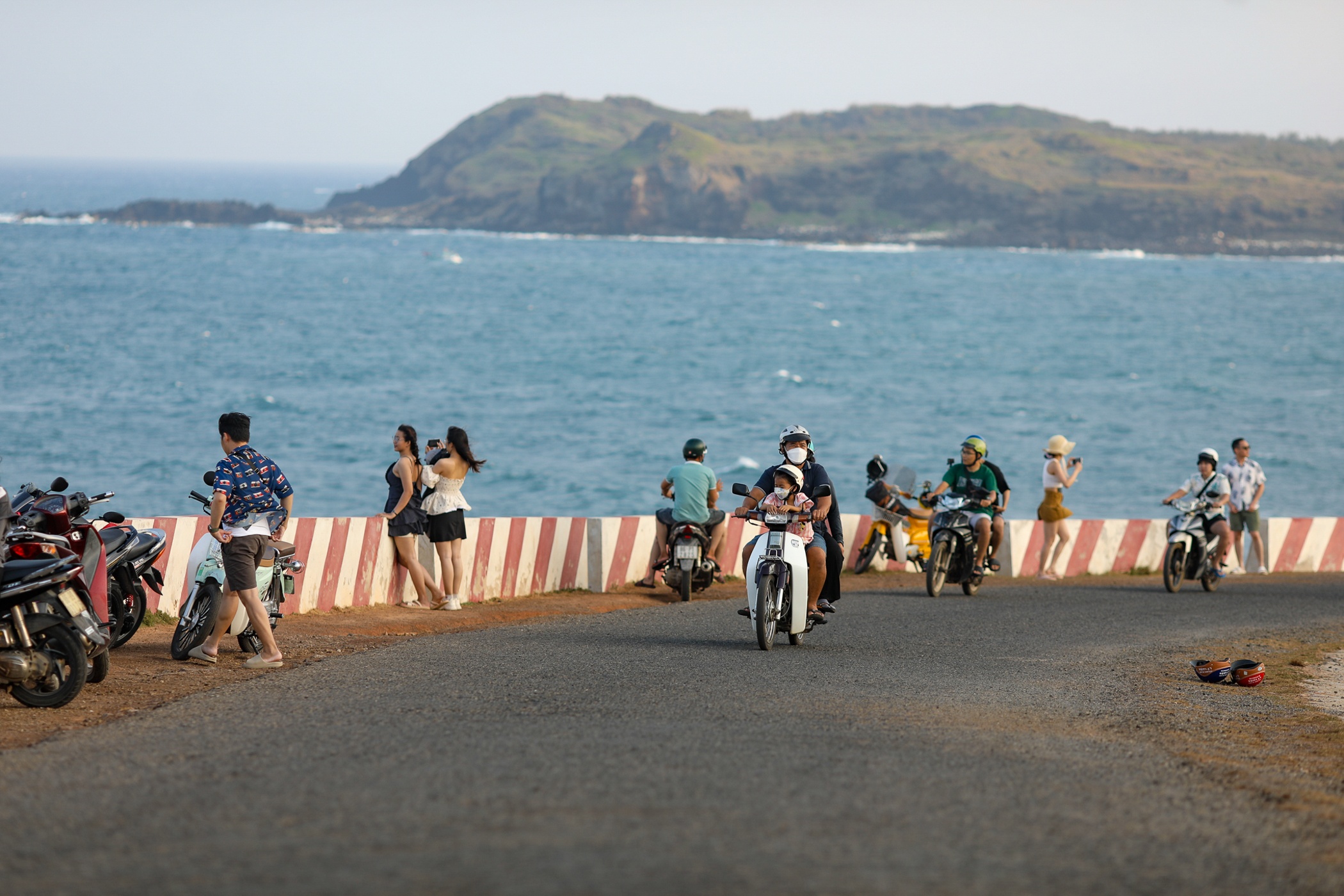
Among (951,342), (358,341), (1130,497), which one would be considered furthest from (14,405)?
(951,342)

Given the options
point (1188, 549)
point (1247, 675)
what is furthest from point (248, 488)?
point (1188, 549)

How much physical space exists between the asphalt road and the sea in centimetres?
3054

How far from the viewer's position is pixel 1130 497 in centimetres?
4625

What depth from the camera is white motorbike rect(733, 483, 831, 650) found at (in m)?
11.5

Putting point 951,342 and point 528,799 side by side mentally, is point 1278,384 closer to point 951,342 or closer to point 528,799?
point 951,342

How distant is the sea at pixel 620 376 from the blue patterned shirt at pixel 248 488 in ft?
98.9

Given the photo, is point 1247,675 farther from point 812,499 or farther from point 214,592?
point 214,592

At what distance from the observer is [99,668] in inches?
376

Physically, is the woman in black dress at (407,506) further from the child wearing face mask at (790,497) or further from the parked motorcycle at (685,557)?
the child wearing face mask at (790,497)

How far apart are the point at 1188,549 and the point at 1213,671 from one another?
7.15m

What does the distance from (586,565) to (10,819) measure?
1080 cm

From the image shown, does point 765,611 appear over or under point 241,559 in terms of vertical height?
under

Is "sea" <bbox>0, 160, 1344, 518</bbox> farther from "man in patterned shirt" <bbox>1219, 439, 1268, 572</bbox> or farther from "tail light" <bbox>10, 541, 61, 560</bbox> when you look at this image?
"tail light" <bbox>10, 541, 61, 560</bbox>

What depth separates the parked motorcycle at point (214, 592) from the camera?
1057cm
